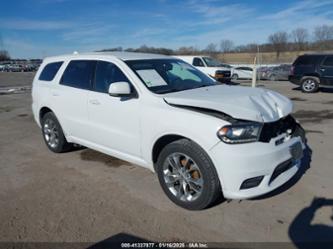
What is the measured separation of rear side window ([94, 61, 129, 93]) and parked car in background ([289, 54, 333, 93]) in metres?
12.4

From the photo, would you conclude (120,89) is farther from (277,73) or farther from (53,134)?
(277,73)

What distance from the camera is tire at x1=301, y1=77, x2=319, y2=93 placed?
13.7 meters

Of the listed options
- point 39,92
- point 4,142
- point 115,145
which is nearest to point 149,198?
point 115,145

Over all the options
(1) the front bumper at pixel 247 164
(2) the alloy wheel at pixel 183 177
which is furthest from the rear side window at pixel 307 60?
(2) the alloy wheel at pixel 183 177

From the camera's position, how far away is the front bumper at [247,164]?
291 cm

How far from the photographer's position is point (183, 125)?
3170 mm

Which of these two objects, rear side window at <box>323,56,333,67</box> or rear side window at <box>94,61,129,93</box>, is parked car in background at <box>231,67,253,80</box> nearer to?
rear side window at <box>323,56,333,67</box>

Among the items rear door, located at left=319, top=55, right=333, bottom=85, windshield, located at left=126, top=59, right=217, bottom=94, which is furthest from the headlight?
rear door, located at left=319, top=55, right=333, bottom=85

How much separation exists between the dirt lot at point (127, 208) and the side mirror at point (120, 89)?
4.40ft

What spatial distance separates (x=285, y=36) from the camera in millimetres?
76438

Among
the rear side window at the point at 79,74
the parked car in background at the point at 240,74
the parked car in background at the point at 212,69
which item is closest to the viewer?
the rear side window at the point at 79,74

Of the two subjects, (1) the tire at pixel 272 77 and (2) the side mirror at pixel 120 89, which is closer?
(2) the side mirror at pixel 120 89

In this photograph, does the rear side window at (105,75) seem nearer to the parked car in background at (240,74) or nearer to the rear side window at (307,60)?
the rear side window at (307,60)

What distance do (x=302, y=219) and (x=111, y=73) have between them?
3.10m
